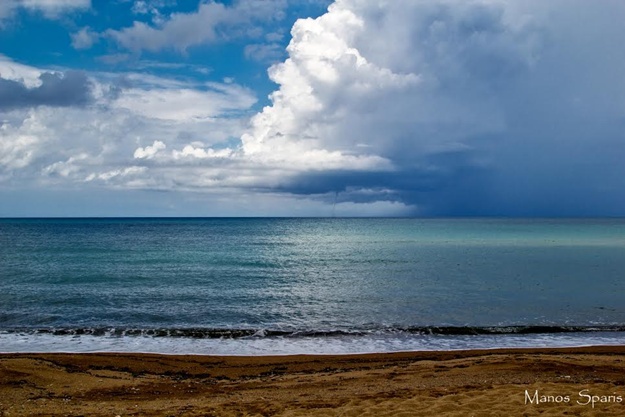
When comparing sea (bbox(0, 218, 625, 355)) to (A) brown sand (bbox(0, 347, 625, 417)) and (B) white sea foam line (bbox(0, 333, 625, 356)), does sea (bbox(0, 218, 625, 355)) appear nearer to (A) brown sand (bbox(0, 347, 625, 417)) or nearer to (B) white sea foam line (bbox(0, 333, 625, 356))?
(B) white sea foam line (bbox(0, 333, 625, 356))

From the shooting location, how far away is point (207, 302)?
27.8 m

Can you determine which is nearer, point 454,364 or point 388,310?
point 454,364

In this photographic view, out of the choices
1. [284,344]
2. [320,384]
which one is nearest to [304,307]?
[284,344]

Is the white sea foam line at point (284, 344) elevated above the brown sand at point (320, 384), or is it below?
below

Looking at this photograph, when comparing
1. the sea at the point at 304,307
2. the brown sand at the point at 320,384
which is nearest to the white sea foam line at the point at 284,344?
the sea at the point at 304,307

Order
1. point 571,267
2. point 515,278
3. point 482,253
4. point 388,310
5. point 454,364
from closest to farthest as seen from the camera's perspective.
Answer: point 454,364 → point 388,310 → point 515,278 → point 571,267 → point 482,253

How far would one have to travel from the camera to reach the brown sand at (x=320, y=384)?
10688mm

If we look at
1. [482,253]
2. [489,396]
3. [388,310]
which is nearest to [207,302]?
[388,310]

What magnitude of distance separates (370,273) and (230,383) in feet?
93.2

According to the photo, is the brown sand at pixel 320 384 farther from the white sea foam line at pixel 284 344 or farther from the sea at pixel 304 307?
the sea at pixel 304 307

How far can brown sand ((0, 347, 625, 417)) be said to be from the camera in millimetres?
10688

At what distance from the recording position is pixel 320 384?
1336cm

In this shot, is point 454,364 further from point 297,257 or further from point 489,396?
point 297,257

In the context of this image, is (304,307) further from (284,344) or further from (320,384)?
A: (320,384)
